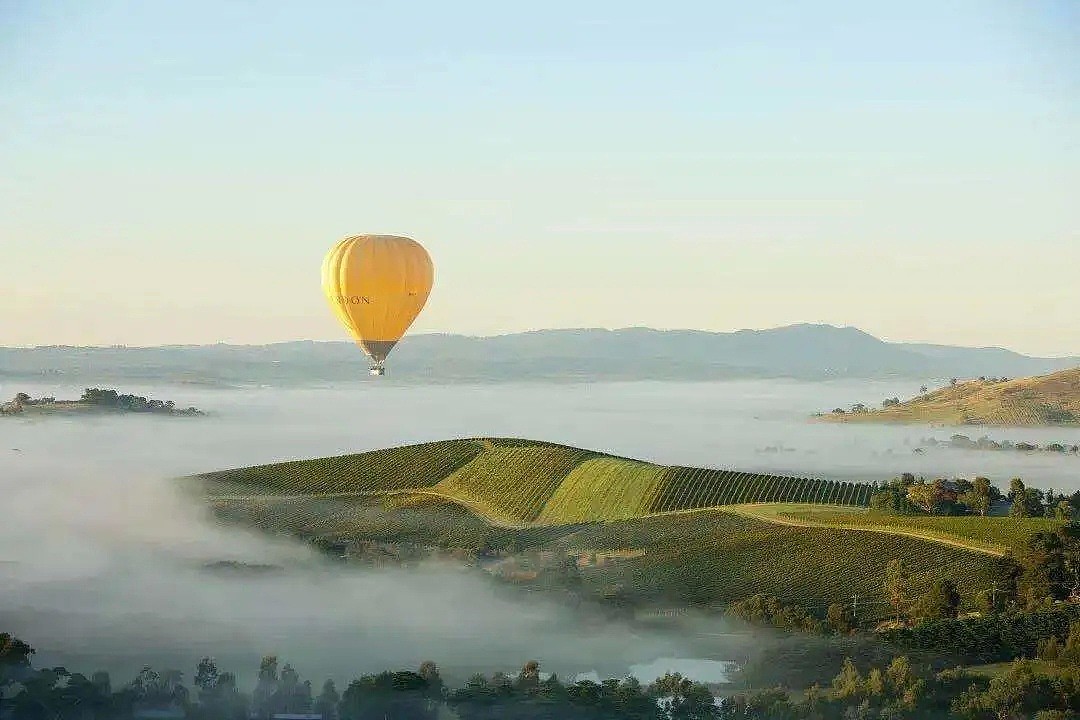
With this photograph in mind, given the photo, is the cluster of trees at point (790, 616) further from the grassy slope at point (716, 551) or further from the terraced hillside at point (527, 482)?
the terraced hillside at point (527, 482)

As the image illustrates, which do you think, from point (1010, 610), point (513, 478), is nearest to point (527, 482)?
point (513, 478)

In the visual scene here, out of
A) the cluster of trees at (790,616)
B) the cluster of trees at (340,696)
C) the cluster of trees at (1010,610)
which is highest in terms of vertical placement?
the cluster of trees at (1010,610)

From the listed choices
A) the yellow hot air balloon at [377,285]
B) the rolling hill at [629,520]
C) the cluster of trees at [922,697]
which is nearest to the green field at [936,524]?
the rolling hill at [629,520]

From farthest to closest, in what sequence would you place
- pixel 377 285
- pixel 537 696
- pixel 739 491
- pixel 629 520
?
1. pixel 739 491
2. pixel 629 520
3. pixel 377 285
4. pixel 537 696

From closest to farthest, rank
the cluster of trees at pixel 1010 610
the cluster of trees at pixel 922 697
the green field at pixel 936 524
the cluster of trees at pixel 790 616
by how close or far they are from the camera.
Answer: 1. the cluster of trees at pixel 922 697
2. the cluster of trees at pixel 1010 610
3. the cluster of trees at pixel 790 616
4. the green field at pixel 936 524

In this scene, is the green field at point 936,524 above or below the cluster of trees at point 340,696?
above

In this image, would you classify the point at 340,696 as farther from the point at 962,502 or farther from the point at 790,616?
the point at 962,502

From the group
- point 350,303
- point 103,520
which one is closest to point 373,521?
point 350,303
